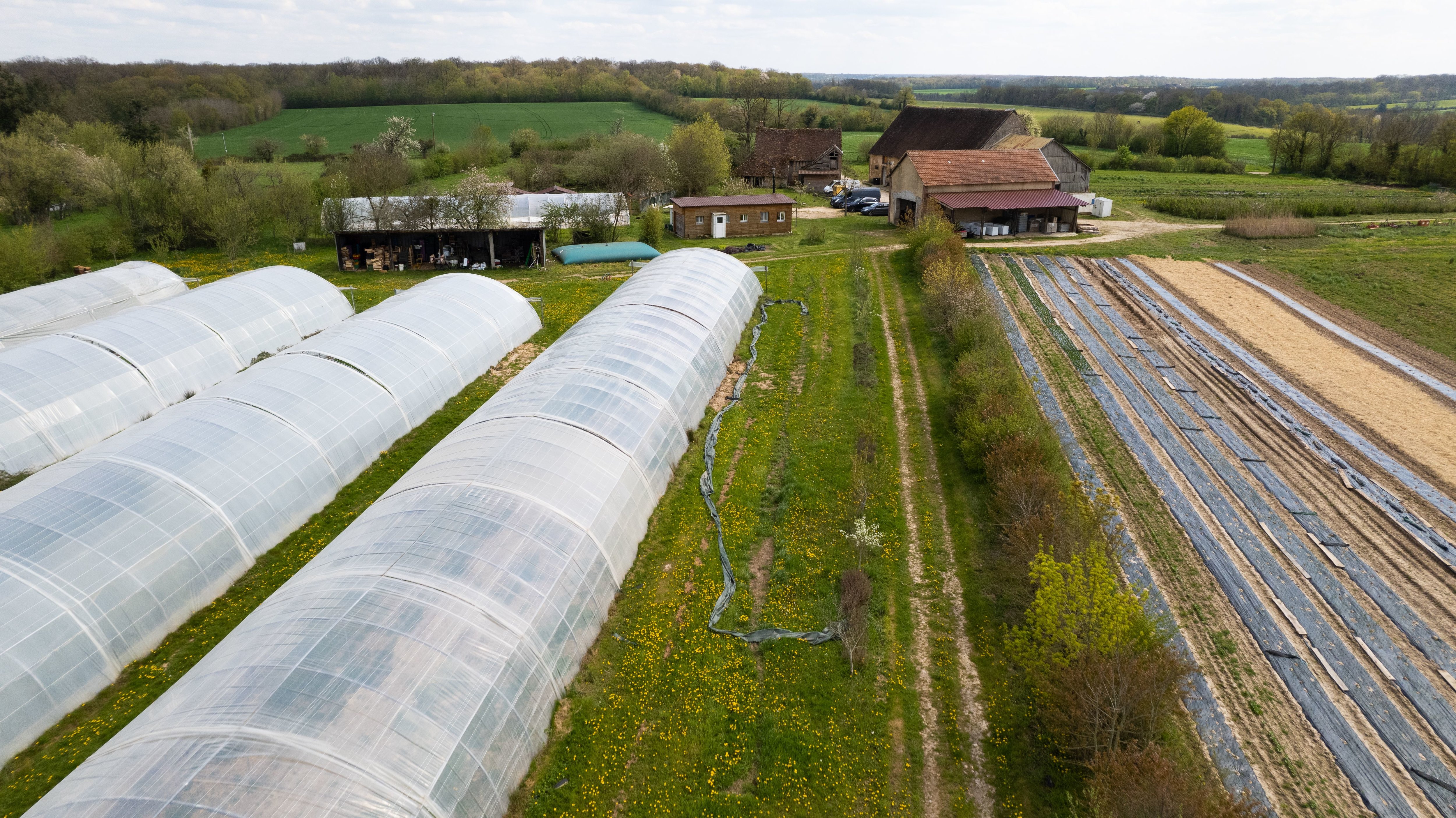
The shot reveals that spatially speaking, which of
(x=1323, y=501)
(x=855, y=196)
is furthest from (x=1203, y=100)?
(x=1323, y=501)

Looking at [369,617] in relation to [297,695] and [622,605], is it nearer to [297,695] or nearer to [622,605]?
[297,695]

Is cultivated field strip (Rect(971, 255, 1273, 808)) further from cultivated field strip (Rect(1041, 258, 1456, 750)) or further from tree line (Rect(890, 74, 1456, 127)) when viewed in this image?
tree line (Rect(890, 74, 1456, 127))

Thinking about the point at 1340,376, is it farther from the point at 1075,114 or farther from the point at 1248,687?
the point at 1075,114

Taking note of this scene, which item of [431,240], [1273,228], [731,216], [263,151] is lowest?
[431,240]

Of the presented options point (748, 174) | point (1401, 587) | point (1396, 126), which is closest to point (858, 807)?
point (1401, 587)

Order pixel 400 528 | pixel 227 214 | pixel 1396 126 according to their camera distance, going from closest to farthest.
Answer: pixel 400 528 → pixel 227 214 → pixel 1396 126

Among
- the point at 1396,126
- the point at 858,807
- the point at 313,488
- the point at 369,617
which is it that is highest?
the point at 1396,126
